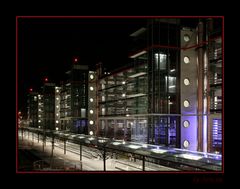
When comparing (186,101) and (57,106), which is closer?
(186,101)

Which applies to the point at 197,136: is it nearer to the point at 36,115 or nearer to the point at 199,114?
the point at 199,114

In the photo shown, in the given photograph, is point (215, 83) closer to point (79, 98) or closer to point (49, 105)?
point (79, 98)

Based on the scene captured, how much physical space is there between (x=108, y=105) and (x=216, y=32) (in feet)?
96.2

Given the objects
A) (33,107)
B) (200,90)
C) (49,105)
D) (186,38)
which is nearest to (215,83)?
(200,90)

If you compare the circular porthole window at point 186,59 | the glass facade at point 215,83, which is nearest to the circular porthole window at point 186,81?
the circular porthole window at point 186,59

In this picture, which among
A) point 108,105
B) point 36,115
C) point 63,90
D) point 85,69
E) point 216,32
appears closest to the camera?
point 216,32

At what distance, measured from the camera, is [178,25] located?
2905 centimetres

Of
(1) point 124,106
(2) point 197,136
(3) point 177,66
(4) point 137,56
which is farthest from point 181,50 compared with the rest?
(1) point 124,106

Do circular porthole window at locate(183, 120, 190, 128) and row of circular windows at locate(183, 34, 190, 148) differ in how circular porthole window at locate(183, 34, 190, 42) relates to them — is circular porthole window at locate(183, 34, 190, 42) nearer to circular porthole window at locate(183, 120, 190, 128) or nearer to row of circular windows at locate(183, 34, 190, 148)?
row of circular windows at locate(183, 34, 190, 148)

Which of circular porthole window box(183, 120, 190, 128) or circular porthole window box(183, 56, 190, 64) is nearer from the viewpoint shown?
circular porthole window box(183, 120, 190, 128)

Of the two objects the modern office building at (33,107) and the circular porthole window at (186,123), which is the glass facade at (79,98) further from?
the modern office building at (33,107)

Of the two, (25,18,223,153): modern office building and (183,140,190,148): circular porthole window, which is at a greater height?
(25,18,223,153): modern office building

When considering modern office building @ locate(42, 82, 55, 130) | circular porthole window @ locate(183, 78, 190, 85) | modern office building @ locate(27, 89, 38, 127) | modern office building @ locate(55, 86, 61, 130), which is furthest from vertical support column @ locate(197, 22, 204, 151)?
modern office building @ locate(27, 89, 38, 127)

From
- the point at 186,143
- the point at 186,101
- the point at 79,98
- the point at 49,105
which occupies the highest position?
the point at 79,98
